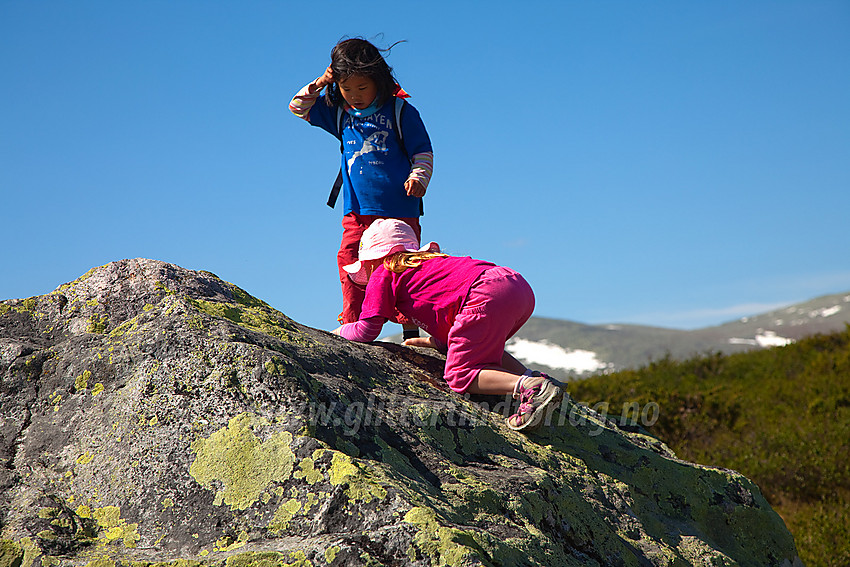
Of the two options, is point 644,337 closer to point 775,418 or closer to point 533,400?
point 775,418

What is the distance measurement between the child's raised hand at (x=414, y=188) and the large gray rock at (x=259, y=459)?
132cm

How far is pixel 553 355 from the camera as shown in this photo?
55531 mm

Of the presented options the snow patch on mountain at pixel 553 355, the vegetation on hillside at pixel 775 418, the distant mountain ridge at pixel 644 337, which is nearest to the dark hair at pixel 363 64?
the vegetation on hillside at pixel 775 418

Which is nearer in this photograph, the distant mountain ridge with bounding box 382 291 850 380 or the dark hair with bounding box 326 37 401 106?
the dark hair with bounding box 326 37 401 106

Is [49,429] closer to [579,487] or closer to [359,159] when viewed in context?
[579,487]

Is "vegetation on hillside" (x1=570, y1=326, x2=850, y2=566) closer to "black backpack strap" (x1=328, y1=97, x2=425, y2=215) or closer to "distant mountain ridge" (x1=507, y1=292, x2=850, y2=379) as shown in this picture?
"black backpack strap" (x1=328, y1=97, x2=425, y2=215)

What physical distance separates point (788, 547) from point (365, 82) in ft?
12.3

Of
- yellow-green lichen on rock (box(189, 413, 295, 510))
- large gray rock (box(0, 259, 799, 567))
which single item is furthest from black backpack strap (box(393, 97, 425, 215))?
yellow-green lichen on rock (box(189, 413, 295, 510))

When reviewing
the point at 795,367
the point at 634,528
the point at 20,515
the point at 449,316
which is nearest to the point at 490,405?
the point at 449,316

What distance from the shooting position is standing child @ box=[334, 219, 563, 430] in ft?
11.6

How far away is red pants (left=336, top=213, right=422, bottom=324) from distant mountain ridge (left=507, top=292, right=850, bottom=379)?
41172 mm

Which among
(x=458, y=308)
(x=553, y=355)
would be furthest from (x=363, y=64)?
(x=553, y=355)

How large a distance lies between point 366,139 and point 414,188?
1.97 feet

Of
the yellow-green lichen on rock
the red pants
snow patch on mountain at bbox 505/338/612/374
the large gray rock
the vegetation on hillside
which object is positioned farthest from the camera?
snow patch on mountain at bbox 505/338/612/374
